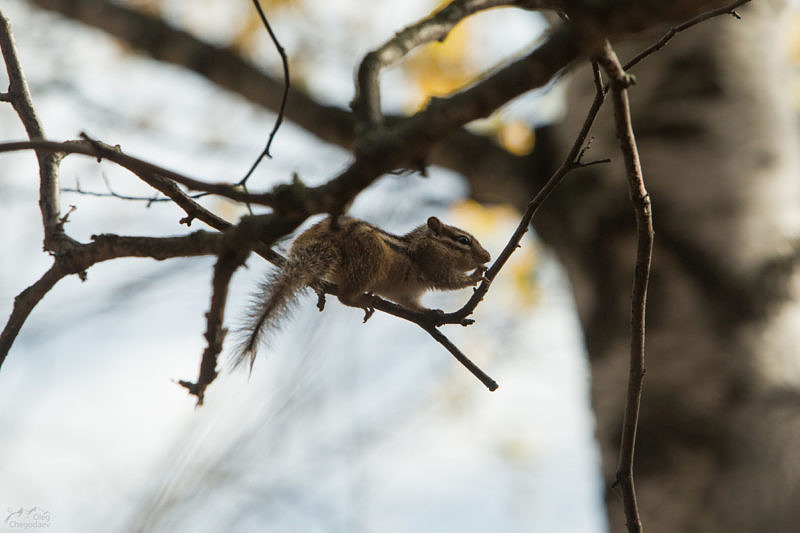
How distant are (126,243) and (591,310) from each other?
2.86 meters

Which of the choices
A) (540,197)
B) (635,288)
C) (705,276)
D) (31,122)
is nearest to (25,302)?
(31,122)

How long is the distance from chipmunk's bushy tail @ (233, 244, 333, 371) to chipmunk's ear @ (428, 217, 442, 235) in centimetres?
91

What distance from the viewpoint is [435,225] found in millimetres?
3053

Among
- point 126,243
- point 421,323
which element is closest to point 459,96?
point 126,243

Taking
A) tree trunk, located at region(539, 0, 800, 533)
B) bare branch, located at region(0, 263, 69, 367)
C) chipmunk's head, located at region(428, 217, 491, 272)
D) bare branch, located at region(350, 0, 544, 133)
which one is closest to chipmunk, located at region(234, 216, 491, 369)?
chipmunk's head, located at region(428, 217, 491, 272)

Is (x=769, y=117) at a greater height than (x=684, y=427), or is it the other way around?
(x=769, y=117)

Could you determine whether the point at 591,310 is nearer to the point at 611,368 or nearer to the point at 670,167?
the point at 611,368

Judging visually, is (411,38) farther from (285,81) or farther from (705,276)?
(705,276)

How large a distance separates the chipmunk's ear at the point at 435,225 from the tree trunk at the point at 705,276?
1.07 meters

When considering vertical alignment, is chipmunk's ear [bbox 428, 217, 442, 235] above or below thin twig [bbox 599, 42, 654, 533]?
above

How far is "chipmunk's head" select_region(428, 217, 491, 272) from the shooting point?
3020mm

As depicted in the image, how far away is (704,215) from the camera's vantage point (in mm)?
3600

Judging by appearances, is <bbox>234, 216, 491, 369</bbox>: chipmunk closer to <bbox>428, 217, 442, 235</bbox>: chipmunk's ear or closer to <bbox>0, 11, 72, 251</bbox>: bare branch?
<bbox>428, 217, 442, 235</bbox>: chipmunk's ear

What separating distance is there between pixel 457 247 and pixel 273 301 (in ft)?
4.55
